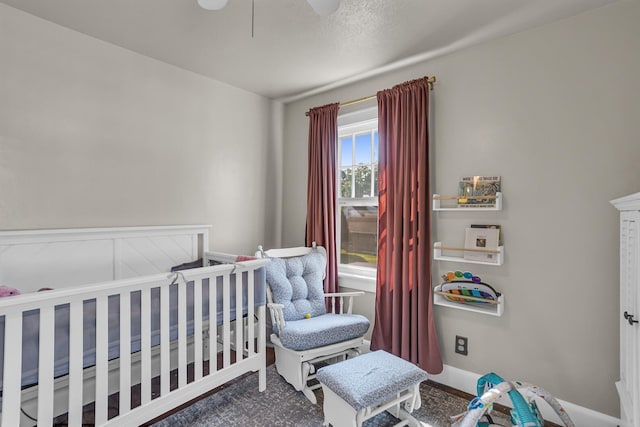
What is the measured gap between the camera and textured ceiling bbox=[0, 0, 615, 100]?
180cm

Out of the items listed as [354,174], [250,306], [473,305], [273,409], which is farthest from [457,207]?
[273,409]

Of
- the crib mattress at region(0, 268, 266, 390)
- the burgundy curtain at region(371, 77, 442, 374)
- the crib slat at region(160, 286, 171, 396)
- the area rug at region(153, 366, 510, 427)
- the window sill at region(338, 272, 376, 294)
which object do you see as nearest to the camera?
the crib mattress at region(0, 268, 266, 390)

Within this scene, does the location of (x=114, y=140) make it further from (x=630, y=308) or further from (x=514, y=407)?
(x=630, y=308)

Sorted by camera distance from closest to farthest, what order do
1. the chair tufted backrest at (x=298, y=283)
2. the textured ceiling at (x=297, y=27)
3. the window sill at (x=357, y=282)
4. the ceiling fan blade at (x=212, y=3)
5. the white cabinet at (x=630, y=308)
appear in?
the white cabinet at (x=630, y=308) < the ceiling fan blade at (x=212, y=3) < the textured ceiling at (x=297, y=27) < the chair tufted backrest at (x=298, y=283) < the window sill at (x=357, y=282)

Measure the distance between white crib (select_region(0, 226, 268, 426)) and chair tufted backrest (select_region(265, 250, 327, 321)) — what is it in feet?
0.73

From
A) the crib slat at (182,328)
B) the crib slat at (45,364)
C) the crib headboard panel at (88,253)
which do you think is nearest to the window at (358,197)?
the crib headboard panel at (88,253)

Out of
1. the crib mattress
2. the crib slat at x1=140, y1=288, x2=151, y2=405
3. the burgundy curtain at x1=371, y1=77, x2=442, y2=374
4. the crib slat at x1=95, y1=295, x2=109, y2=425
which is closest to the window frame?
the burgundy curtain at x1=371, y1=77, x2=442, y2=374

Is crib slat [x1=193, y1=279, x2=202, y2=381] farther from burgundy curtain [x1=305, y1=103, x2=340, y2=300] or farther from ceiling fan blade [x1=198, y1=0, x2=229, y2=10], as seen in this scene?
ceiling fan blade [x1=198, y1=0, x2=229, y2=10]

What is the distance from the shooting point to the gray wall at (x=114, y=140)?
75.2 inches

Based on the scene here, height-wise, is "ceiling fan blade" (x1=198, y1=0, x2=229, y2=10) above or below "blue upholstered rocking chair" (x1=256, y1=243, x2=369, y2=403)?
above

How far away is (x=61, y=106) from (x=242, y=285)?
161 cm

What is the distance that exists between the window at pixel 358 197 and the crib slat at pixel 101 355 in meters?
1.93

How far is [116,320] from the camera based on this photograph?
5.08 feet

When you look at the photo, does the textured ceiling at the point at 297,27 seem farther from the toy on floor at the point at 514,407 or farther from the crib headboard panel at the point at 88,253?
the toy on floor at the point at 514,407
